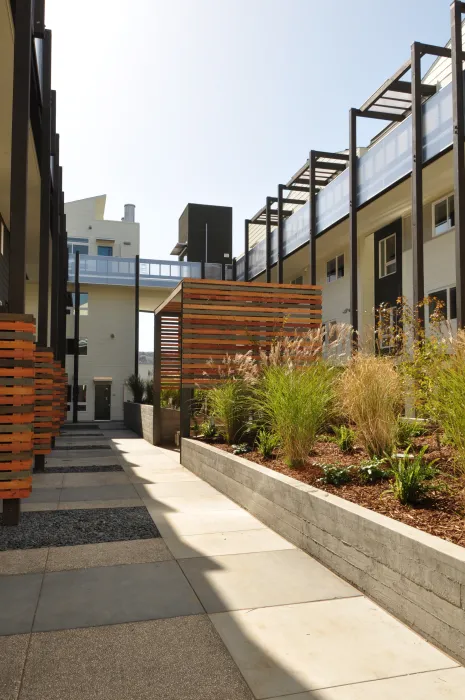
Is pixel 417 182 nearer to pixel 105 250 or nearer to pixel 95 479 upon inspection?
pixel 95 479

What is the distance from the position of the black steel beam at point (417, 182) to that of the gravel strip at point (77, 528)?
650 centimetres

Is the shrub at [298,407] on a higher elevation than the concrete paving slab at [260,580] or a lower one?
higher

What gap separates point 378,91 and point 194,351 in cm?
689

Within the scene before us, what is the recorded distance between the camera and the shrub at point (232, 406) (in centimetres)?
786

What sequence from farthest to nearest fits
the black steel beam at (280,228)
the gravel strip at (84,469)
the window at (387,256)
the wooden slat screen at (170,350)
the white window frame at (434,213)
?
the black steel beam at (280,228), the window at (387,256), the wooden slat screen at (170,350), the white window frame at (434,213), the gravel strip at (84,469)

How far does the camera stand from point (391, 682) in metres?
2.36

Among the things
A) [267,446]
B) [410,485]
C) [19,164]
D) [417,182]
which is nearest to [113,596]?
[410,485]

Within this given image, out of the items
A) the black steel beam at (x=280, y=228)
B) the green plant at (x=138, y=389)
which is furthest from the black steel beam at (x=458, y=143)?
the green plant at (x=138, y=389)

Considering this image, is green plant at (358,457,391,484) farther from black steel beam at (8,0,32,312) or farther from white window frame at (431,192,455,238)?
white window frame at (431,192,455,238)

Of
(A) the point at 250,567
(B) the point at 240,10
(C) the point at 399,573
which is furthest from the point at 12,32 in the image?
(C) the point at 399,573

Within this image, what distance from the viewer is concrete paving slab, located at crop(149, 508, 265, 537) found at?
4895 millimetres

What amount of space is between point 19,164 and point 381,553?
188 inches

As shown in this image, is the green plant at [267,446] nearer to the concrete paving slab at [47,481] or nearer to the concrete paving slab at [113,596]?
the concrete paving slab at [113,596]

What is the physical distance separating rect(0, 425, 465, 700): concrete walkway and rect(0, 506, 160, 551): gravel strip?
0.02m
